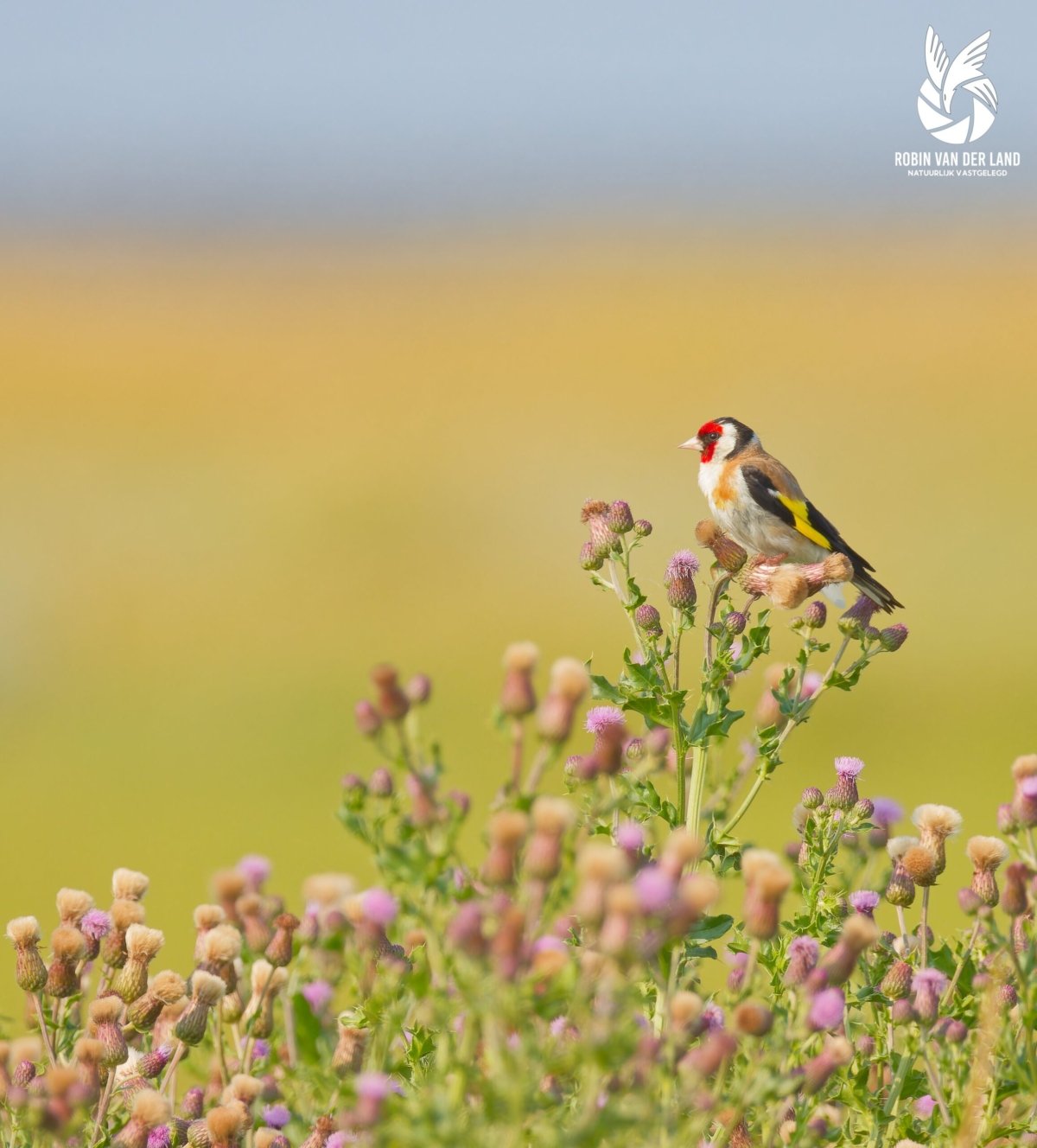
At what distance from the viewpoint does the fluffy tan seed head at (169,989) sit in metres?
2.49

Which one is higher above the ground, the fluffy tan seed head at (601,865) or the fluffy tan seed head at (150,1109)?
the fluffy tan seed head at (601,865)

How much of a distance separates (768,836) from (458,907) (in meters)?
13.0

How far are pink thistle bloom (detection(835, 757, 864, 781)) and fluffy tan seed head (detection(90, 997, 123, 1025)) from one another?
144 cm

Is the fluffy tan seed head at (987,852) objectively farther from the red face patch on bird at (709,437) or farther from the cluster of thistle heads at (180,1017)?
the red face patch on bird at (709,437)

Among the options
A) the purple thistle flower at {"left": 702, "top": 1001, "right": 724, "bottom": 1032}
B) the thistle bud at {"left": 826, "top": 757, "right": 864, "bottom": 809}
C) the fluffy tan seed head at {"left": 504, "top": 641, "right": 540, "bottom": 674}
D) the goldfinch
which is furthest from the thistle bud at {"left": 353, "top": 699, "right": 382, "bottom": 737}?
the goldfinch

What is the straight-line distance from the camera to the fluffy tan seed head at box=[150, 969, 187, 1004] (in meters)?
2.49

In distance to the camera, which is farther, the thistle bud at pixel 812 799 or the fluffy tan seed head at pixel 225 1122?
the thistle bud at pixel 812 799

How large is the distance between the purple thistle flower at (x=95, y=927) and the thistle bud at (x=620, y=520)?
1257 millimetres

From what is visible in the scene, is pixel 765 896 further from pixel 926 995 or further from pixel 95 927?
pixel 95 927

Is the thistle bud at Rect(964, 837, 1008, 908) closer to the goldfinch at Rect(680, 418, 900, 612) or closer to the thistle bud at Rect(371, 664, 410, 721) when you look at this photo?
the thistle bud at Rect(371, 664, 410, 721)

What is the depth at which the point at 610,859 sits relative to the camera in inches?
59.4

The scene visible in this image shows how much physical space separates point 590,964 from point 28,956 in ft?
4.31

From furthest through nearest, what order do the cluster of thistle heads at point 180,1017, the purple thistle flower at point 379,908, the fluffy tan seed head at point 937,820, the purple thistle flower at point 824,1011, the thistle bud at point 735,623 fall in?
1. the thistle bud at point 735,623
2. the fluffy tan seed head at point 937,820
3. the cluster of thistle heads at point 180,1017
4. the purple thistle flower at point 824,1011
5. the purple thistle flower at point 379,908

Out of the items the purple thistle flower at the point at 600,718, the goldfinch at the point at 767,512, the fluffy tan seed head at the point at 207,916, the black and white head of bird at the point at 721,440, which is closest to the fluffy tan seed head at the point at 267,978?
the fluffy tan seed head at the point at 207,916
